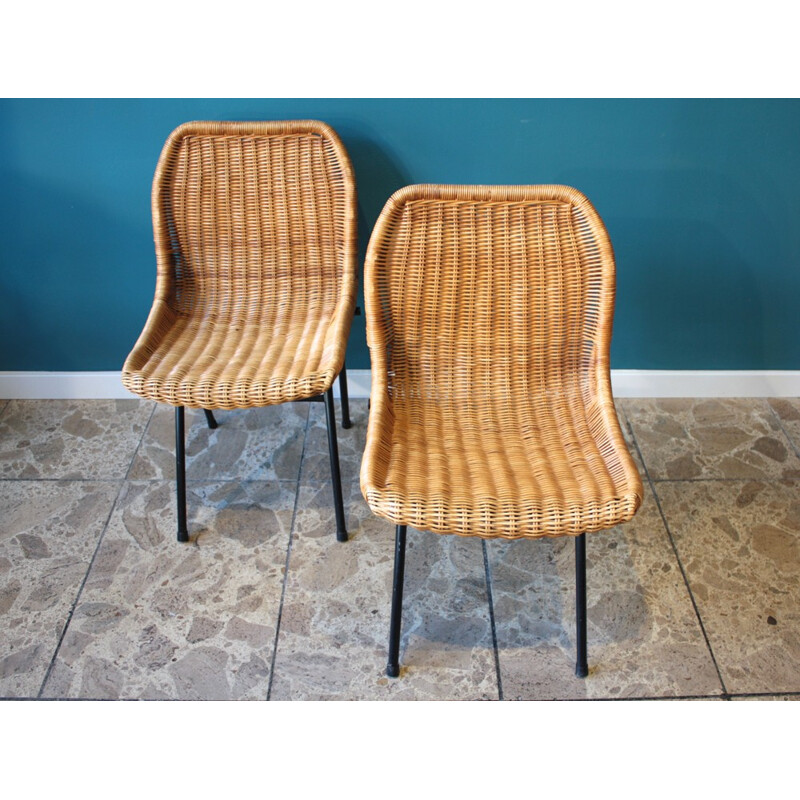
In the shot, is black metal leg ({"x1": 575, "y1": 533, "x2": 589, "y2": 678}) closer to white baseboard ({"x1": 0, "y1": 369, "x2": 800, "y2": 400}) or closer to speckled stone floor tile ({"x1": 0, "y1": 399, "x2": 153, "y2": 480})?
white baseboard ({"x1": 0, "y1": 369, "x2": 800, "y2": 400})

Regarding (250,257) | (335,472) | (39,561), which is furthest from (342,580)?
(250,257)

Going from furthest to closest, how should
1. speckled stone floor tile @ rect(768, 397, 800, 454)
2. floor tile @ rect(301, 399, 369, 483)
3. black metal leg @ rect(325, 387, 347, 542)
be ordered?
speckled stone floor tile @ rect(768, 397, 800, 454) → floor tile @ rect(301, 399, 369, 483) → black metal leg @ rect(325, 387, 347, 542)

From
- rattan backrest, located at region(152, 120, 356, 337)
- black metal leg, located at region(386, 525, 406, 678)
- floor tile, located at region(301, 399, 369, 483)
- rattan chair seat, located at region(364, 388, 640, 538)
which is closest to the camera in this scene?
rattan chair seat, located at region(364, 388, 640, 538)

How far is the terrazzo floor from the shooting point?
5.78 feet

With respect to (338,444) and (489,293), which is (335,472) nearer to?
(338,444)

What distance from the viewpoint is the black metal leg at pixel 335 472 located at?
191 cm

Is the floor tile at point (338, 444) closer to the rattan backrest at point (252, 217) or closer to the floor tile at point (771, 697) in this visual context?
the rattan backrest at point (252, 217)

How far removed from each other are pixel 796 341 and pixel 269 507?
64.1 inches

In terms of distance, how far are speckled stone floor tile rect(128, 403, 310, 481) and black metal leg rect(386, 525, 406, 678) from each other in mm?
662

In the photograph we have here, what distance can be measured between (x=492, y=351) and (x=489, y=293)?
0.14 metres

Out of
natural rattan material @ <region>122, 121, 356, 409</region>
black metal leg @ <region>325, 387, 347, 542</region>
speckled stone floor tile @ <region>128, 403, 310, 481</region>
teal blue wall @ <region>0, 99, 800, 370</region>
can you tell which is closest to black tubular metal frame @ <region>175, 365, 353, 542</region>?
black metal leg @ <region>325, 387, 347, 542</region>

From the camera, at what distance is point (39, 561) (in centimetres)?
202
